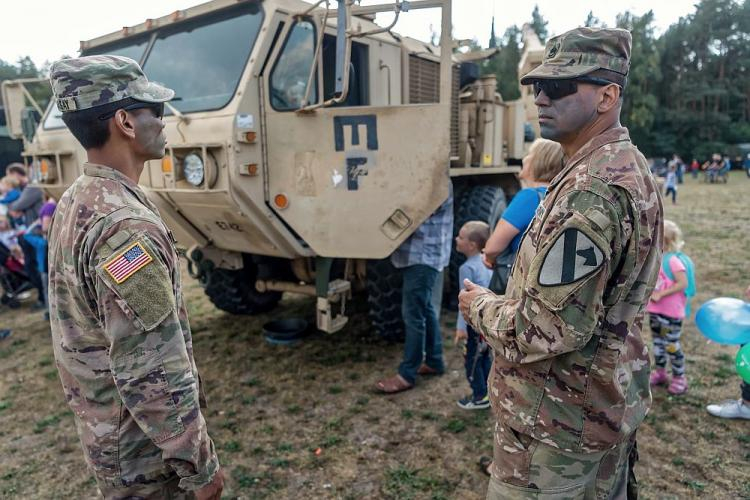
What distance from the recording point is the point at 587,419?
1506mm

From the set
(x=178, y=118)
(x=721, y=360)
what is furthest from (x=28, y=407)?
(x=721, y=360)

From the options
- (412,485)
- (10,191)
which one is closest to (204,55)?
(412,485)

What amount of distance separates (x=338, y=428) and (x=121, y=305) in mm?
2224

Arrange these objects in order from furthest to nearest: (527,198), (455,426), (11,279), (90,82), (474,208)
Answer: (11,279)
(474,208)
(455,426)
(527,198)
(90,82)

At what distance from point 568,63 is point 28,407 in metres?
4.03

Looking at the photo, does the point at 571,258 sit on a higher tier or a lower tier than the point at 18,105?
lower

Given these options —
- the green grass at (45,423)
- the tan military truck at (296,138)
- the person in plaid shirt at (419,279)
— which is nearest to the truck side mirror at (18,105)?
the tan military truck at (296,138)

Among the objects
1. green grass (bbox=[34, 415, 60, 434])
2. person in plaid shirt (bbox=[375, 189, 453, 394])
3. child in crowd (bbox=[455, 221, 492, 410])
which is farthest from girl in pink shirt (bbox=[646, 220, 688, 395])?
green grass (bbox=[34, 415, 60, 434])

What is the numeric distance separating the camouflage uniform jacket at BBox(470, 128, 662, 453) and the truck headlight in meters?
2.16

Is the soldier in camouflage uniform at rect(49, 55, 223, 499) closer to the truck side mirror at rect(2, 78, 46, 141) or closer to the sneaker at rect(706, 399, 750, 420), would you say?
the sneaker at rect(706, 399, 750, 420)

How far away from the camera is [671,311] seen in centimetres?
343

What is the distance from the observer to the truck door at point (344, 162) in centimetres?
328

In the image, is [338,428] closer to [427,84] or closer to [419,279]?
[419,279]

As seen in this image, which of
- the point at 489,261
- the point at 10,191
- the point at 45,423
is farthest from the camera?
the point at 10,191
